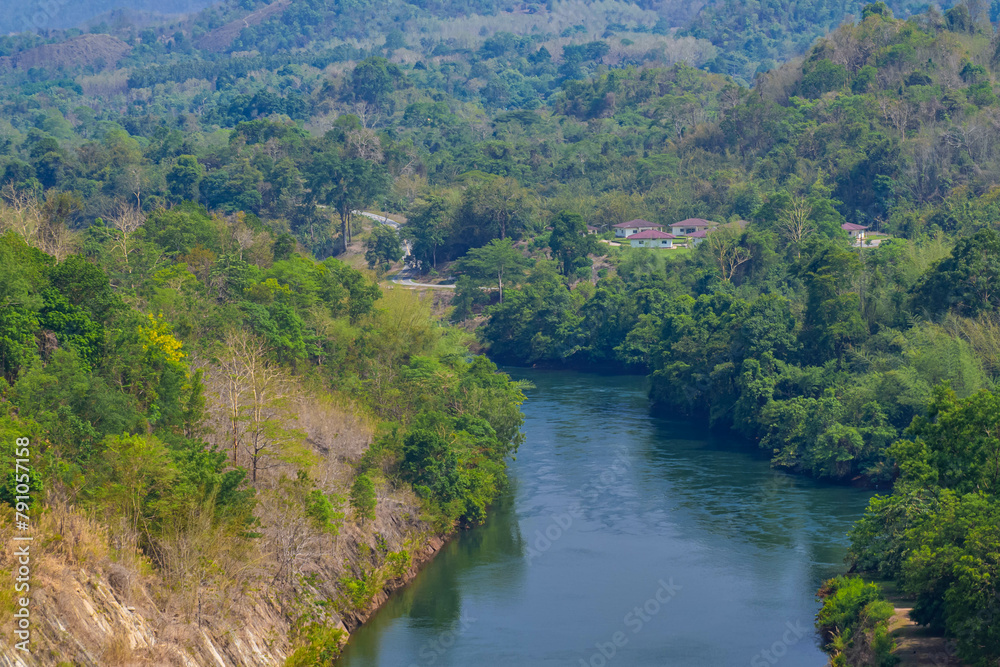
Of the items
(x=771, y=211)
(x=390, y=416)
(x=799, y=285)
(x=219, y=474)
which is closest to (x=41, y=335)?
(x=219, y=474)

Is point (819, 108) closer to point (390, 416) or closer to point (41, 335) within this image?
point (390, 416)

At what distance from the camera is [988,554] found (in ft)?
88.7

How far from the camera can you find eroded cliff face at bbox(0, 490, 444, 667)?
2495 centimetres

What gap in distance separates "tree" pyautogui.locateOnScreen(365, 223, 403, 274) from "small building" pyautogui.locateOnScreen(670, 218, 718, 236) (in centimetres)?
2151

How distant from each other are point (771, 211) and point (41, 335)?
55.2 m

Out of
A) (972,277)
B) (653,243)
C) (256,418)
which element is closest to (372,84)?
(653,243)

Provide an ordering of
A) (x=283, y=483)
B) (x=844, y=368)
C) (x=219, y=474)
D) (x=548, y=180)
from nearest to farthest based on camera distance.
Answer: (x=219, y=474)
(x=283, y=483)
(x=844, y=368)
(x=548, y=180)

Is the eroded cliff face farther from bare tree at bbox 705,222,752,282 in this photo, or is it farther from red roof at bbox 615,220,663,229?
red roof at bbox 615,220,663,229

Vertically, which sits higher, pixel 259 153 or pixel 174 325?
pixel 259 153

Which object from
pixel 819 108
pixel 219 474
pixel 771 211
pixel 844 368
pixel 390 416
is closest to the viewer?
pixel 219 474

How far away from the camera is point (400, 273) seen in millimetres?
97438

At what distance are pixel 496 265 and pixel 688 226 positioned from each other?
1777 centimetres

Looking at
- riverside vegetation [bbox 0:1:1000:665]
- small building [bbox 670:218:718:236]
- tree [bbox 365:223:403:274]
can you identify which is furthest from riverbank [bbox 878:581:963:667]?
tree [bbox 365:223:403:274]

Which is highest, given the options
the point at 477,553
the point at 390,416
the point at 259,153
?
the point at 259,153
